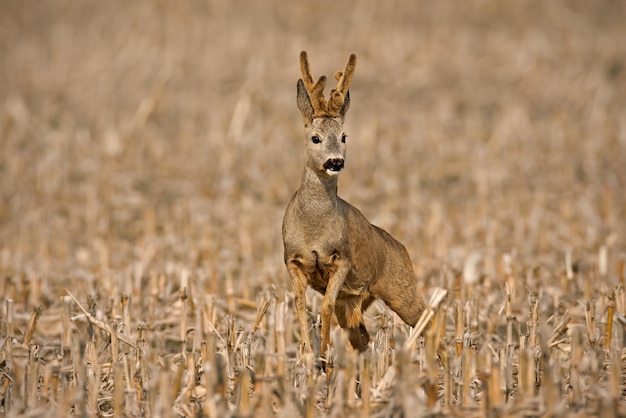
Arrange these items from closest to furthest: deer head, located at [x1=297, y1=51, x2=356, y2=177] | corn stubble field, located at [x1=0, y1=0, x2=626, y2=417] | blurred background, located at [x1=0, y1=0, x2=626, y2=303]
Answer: corn stubble field, located at [x1=0, y1=0, x2=626, y2=417]
deer head, located at [x1=297, y1=51, x2=356, y2=177]
blurred background, located at [x1=0, y1=0, x2=626, y2=303]

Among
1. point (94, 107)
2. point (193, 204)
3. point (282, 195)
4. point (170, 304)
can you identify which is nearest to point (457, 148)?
point (282, 195)

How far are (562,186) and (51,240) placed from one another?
27.4 ft

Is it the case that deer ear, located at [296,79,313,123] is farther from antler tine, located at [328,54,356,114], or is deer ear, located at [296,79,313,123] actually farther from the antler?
antler tine, located at [328,54,356,114]

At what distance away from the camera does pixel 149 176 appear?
654 inches

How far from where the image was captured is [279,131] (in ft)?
60.8

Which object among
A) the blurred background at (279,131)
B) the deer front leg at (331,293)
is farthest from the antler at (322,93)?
the blurred background at (279,131)

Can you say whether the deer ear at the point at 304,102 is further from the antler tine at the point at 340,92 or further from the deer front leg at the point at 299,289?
the deer front leg at the point at 299,289

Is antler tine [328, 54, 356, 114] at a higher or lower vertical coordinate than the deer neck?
higher

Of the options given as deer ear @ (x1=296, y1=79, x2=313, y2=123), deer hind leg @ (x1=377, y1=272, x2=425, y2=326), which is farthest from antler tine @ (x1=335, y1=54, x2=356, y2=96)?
deer hind leg @ (x1=377, y1=272, x2=425, y2=326)

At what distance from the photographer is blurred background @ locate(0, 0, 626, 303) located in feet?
42.3

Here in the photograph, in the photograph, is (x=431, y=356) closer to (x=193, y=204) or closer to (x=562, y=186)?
(x=193, y=204)

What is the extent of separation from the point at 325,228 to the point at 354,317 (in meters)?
0.92

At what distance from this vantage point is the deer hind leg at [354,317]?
765 cm

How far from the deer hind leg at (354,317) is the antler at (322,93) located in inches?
60.3
